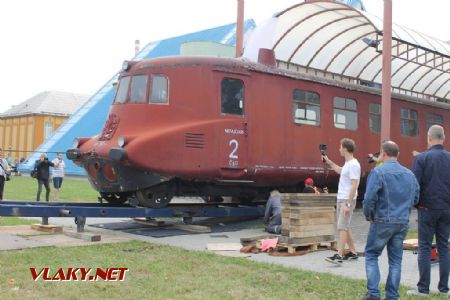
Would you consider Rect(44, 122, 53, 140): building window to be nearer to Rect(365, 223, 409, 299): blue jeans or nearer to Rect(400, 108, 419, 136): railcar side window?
Rect(400, 108, 419, 136): railcar side window

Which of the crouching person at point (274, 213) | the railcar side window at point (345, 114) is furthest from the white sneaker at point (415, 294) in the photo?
the railcar side window at point (345, 114)

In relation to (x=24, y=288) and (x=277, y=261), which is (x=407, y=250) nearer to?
(x=277, y=261)

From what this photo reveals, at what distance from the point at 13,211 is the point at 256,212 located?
588cm

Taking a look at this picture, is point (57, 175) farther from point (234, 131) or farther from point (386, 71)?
point (386, 71)

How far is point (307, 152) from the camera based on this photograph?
13.0 meters

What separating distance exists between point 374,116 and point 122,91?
7.38 meters

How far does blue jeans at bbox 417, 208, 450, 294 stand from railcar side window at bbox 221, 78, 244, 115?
5.93 m

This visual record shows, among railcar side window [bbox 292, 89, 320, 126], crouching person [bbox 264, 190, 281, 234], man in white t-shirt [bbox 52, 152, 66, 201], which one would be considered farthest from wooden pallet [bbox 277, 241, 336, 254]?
man in white t-shirt [bbox 52, 152, 66, 201]

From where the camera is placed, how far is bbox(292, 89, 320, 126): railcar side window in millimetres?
12883

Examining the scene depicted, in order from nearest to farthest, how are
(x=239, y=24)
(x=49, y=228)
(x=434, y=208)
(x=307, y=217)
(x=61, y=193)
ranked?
(x=434, y=208) → (x=307, y=217) → (x=49, y=228) → (x=239, y=24) → (x=61, y=193)

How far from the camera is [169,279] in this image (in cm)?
667

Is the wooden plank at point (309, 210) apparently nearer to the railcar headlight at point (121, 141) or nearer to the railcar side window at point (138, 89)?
the railcar headlight at point (121, 141)

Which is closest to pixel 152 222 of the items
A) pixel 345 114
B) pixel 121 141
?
pixel 121 141

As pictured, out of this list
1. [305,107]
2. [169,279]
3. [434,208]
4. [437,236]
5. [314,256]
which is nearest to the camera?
[434,208]
